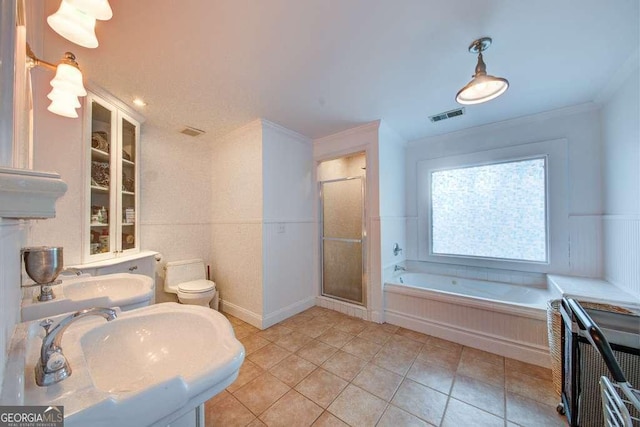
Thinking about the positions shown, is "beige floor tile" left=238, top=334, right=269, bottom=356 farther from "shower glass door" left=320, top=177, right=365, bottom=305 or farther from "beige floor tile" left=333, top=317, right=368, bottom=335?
A: "shower glass door" left=320, top=177, right=365, bottom=305

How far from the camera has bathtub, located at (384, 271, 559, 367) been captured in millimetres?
1915

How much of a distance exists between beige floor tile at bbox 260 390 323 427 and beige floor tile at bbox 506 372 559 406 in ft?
4.62

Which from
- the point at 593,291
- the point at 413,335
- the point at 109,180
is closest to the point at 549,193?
the point at 593,291

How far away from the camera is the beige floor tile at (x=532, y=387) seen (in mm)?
1526

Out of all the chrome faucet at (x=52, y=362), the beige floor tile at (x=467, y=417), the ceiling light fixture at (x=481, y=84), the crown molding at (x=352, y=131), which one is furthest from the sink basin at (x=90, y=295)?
the crown molding at (x=352, y=131)

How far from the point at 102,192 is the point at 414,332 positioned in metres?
3.30

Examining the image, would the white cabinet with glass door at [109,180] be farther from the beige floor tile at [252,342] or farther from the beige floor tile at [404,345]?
the beige floor tile at [404,345]

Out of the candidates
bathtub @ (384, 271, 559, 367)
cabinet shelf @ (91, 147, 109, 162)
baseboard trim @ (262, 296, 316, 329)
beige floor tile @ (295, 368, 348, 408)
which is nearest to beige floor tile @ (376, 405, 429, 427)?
beige floor tile @ (295, 368, 348, 408)

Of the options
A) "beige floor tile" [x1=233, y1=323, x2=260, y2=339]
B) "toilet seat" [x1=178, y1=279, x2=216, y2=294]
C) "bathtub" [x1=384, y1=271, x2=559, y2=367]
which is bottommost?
"beige floor tile" [x1=233, y1=323, x2=260, y2=339]

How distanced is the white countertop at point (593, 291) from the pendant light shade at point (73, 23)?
3.02 m

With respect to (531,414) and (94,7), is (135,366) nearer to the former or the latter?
(94,7)

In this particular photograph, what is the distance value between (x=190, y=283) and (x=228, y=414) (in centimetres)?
160

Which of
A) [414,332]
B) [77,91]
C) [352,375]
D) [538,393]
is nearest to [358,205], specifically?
[414,332]

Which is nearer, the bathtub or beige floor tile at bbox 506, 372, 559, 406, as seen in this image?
beige floor tile at bbox 506, 372, 559, 406
